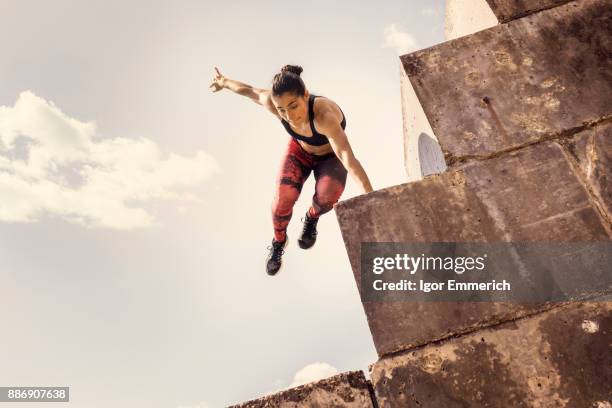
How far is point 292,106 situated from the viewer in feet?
9.40

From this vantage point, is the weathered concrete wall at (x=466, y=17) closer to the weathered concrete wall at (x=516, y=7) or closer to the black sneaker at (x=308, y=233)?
the weathered concrete wall at (x=516, y=7)

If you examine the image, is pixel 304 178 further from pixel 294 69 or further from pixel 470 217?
pixel 470 217

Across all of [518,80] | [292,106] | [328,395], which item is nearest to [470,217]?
[518,80]

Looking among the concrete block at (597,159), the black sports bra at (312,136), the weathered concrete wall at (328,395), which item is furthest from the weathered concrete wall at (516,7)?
the weathered concrete wall at (328,395)

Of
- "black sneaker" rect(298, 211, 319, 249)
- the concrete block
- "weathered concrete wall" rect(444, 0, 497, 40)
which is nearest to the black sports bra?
"black sneaker" rect(298, 211, 319, 249)

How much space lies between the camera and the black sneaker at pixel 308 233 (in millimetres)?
3970

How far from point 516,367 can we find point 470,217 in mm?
645

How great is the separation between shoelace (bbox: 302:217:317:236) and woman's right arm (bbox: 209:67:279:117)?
1248 mm

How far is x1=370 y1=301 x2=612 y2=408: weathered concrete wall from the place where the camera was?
1.40 meters

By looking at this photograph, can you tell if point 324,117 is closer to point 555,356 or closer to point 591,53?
point 591,53

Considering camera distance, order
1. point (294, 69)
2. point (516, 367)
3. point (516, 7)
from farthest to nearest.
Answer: point (294, 69)
point (516, 7)
point (516, 367)

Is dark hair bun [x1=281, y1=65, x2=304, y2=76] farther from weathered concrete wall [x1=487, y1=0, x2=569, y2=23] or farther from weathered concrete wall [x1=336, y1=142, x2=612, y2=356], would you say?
weathered concrete wall [x1=336, y1=142, x2=612, y2=356]

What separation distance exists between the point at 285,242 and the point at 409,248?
2.36 meters

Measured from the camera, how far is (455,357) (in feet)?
4.87
